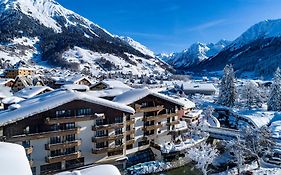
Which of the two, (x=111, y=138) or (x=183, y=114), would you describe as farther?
(x=183, y=114)

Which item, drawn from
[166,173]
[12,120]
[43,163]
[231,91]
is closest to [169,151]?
[166,173]

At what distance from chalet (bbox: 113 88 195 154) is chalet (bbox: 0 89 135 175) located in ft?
11.8

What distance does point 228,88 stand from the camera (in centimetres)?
10019

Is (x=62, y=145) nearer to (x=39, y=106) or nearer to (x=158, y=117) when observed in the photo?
(x=39, y=106)

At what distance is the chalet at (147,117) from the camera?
47.5 meters

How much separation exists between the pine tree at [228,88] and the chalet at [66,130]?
6245cm

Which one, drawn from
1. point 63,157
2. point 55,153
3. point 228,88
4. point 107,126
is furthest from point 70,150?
point 228,88

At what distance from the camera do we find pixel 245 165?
152 feet

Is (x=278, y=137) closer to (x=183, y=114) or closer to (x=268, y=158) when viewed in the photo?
(x=268, y=158)

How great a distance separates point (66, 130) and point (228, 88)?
73190 millimetres

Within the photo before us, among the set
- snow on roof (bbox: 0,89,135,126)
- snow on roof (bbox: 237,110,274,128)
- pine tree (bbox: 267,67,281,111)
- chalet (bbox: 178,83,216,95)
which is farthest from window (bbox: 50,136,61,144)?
chalet (bbox: 178,83,216,95)

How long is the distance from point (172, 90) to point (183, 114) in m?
84.4

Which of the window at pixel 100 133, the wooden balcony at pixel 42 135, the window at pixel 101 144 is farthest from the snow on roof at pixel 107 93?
the wooden balcony at pixel 42 135

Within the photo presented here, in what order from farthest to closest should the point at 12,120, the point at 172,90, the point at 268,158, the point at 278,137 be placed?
the point at 172,90 → the point at 278,137 → the point at 268,158 → the point at 12,120
